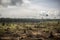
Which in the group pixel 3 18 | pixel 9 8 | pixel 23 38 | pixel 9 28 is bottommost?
pixel 23 38

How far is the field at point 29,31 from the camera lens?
2.91m

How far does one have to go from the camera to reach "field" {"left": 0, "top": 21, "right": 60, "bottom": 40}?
291 cm

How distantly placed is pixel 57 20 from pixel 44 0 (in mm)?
580

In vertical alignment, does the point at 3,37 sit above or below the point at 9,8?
below

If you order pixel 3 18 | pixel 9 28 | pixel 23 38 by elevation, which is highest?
pixel 3 18

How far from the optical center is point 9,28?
294 cm

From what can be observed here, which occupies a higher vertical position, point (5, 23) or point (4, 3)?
point (4, 3)

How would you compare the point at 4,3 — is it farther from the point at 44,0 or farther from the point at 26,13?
the point at 44,0

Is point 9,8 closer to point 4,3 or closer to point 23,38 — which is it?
point 4,3

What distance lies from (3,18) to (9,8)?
0.28 meters

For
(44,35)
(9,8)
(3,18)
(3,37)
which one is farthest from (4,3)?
(44,35)

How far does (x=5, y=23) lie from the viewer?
296 centimetres

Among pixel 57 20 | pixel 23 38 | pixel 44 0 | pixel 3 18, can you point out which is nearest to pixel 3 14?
pixel 3 18

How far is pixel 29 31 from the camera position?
296 cm
